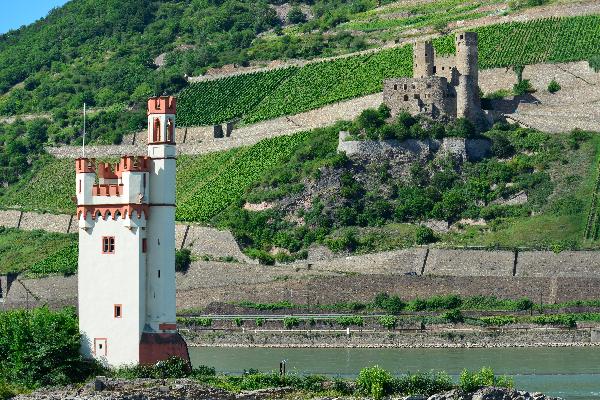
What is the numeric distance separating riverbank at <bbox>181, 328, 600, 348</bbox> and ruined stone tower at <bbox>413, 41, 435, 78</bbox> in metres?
18.8

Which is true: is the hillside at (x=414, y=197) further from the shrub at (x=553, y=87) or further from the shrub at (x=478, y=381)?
the shrub at (x=478, y=381)

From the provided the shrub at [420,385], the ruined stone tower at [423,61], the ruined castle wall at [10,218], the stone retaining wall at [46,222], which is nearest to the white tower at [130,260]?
the shrub at [420,385]

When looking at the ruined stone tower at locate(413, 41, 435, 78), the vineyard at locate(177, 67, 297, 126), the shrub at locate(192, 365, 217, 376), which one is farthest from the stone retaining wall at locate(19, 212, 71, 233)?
the shrub at locate(192, 365, 217, 376)

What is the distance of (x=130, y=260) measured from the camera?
164ft

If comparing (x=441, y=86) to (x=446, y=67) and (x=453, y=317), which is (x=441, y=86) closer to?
(x=446, y=67)

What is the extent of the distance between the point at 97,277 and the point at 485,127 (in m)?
47.1

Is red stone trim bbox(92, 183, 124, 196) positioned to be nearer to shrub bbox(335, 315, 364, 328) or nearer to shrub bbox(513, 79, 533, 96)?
shrub bbox(335, 315, 364, 328)

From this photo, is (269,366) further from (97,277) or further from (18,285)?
(18,285)

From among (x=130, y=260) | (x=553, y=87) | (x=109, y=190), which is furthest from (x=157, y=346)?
(x=553, y=87)

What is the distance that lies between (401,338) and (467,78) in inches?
720

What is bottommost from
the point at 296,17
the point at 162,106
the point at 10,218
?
the point at 162,106

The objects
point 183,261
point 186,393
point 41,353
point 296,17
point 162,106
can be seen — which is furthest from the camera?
point 296,17

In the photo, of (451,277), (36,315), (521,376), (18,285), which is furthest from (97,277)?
(18,285)

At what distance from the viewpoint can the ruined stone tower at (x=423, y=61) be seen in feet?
315
